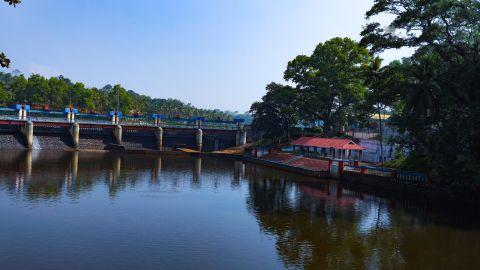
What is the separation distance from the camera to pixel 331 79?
9025 centimetres

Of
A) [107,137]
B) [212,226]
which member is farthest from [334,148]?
[107,137]

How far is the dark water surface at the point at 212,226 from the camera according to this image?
24172 mm

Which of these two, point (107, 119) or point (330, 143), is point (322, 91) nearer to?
point (330, 143)

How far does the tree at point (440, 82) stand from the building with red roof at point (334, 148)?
1905 centimetres

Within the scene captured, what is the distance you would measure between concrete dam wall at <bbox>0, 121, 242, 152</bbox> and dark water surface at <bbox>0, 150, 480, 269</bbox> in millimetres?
33684

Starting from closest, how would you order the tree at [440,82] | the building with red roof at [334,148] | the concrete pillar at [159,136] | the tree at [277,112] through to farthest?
1. the tree at [440,82]
2. the building with red roof at [334,148]
3. the tree at [277,112]
4. the concrete pillar at [159,136]

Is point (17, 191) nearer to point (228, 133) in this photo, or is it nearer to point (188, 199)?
point (188, 199)

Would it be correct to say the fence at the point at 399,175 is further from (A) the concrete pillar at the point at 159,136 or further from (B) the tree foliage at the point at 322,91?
(A) the concrete pillar at the point at 159,136

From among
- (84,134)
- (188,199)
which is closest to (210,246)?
(188,199)

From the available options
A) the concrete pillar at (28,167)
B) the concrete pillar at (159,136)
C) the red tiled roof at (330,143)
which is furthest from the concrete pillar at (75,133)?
the red tiled roof at (330,143)

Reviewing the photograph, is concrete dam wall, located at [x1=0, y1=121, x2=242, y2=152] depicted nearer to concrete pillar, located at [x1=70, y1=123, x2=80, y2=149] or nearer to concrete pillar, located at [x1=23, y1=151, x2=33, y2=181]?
concrete pillar, located at [x1=70, y1=123, x2=80, y2=149]

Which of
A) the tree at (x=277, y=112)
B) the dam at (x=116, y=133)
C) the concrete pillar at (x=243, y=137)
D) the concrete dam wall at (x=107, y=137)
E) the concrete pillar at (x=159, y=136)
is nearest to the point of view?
Answer: the concrete dam wall at (x=107, y=137)

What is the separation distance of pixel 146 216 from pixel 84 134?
66399 mm

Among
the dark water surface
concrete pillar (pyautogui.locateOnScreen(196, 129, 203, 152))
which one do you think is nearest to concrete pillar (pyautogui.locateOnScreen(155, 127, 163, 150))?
concrete pillar (pyautogui.locateOnScreen(196, 129, 203, 152))
